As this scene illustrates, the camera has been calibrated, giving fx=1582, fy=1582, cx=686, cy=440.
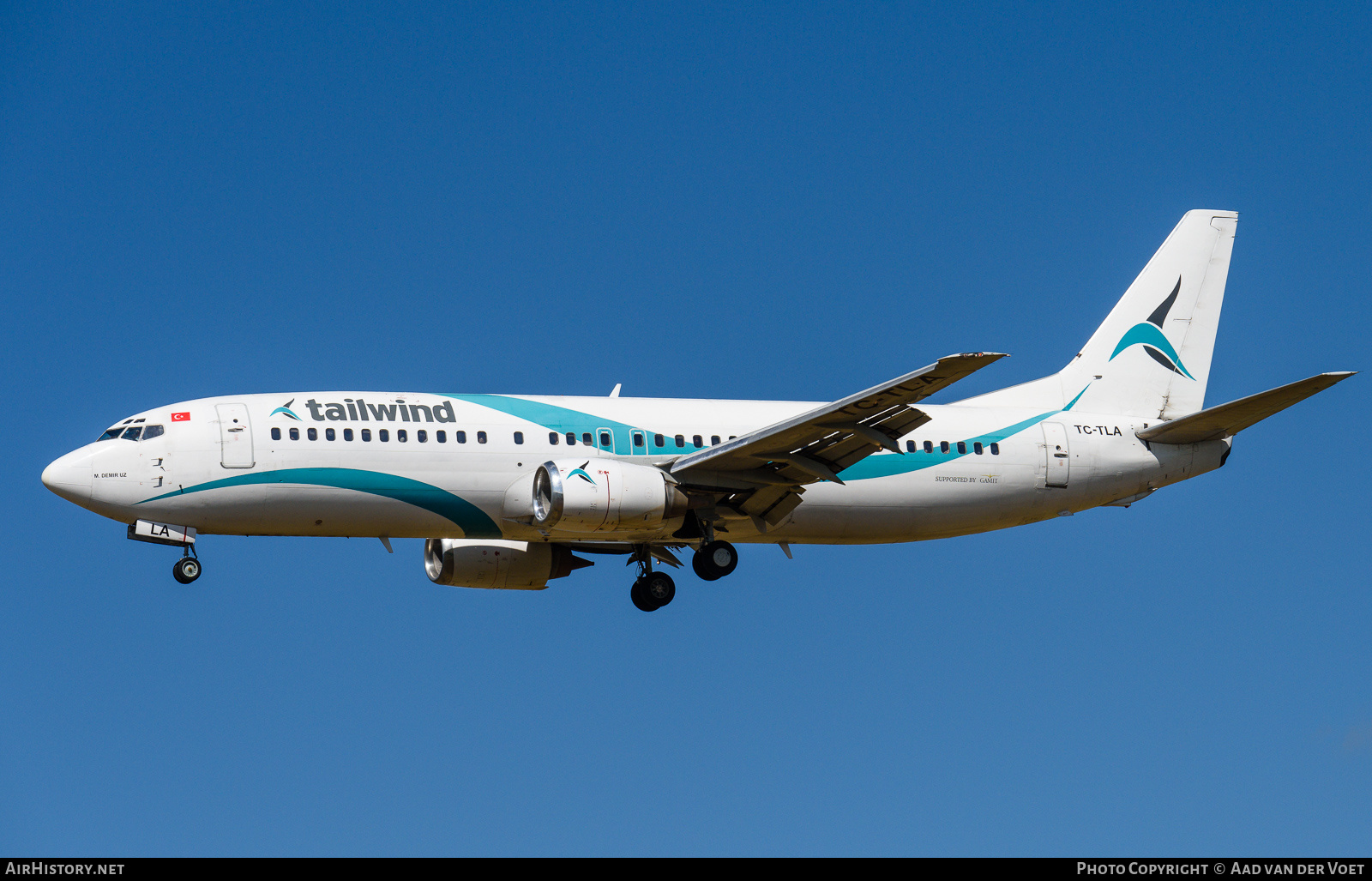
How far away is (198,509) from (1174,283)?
27.0 metres

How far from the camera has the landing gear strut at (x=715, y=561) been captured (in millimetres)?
37750

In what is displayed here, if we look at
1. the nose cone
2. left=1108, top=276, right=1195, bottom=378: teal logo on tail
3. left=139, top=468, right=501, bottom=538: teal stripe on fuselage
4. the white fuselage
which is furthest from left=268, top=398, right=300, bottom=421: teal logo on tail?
left=1108, top=276, right=1195, bottom=378: teal logo on tail

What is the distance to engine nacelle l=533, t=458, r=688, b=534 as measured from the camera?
1363 inches

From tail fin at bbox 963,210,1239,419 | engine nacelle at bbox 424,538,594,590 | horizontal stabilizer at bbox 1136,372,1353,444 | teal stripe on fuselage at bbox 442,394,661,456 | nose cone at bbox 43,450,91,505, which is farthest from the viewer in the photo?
tail fin at bbox 963,210,1239,419

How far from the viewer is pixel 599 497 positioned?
34.8 m

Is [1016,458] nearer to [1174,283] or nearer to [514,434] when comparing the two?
[1174,283]

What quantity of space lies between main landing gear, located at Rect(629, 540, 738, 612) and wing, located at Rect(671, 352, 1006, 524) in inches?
46.3

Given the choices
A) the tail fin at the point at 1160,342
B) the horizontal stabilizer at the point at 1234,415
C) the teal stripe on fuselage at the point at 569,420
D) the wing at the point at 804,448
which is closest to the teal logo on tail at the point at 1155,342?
the tail fin at the point at 1160,342

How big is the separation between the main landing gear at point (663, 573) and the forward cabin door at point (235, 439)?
33.2 feet

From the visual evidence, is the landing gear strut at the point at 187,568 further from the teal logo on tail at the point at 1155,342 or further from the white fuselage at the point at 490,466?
the teal logo on tail at the point at 1155,342

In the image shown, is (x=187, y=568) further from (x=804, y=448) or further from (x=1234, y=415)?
(x=1234, y=415)

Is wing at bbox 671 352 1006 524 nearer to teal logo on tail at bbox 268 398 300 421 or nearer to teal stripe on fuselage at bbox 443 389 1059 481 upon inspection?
teal stripe on fuselage at bbox 443 389 1059 481

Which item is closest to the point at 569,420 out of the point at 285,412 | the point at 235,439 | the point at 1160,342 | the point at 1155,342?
the point at 285,412
